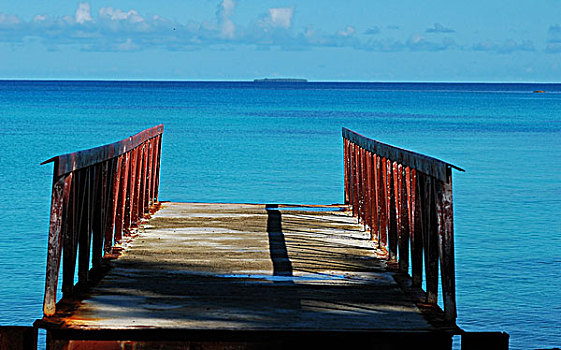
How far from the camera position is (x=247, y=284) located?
6.85 m

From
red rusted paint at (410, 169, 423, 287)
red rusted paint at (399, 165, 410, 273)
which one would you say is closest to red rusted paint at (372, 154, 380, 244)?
red rusted paint at (399, 165, 410, 273)

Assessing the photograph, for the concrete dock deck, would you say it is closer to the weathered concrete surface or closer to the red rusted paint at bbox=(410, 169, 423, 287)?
the weathered concrete surface

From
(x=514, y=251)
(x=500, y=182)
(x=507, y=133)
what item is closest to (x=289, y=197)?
(x=500, y=182)

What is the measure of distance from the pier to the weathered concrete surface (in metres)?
0.01

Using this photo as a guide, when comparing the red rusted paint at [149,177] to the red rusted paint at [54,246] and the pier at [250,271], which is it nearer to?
the pier at [250,271]

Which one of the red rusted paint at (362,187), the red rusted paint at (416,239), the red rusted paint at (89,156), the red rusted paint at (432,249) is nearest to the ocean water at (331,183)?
the red rusted paint at (362,187)

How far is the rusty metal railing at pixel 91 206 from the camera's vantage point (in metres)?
5.65

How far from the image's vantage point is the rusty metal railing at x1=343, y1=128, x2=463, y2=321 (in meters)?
5.71

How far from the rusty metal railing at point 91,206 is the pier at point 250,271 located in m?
0.01

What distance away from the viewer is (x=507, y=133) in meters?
50.4

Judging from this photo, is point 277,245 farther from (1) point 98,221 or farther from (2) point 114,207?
(1) point 98,221

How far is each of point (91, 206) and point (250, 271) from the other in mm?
1439

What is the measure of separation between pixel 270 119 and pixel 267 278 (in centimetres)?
5646

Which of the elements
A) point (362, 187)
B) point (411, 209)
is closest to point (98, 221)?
point (411, 209)
